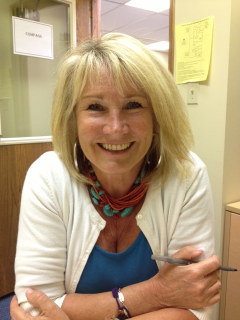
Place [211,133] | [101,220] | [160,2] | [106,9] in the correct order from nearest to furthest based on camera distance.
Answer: [101,220] < [211,133] < [160,2] < [106,9]

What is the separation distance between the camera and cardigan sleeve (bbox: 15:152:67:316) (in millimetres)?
769

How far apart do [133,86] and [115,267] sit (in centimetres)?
53

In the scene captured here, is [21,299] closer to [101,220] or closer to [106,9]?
[101,220]

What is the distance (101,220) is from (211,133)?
0.80 meters

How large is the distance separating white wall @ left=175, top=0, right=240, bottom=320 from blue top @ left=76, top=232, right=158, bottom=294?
0.68 metres

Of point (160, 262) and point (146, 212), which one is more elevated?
point (146, 212)

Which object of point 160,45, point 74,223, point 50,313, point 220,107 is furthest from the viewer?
point 160,45

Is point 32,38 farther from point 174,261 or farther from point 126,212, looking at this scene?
point 174,261

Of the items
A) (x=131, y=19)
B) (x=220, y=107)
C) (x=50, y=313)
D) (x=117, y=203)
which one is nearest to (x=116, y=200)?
(x=117, y=203)

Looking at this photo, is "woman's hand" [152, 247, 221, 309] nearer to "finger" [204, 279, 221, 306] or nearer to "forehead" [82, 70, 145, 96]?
"finger" [204, 279, 221, 306]

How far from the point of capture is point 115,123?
30.4 inches

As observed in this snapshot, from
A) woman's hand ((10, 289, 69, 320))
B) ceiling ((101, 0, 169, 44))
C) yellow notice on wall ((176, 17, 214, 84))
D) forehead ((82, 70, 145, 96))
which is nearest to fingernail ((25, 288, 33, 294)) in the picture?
woman's hand ((10, 289, 69, 320))

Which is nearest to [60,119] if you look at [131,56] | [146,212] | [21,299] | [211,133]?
[131,56]

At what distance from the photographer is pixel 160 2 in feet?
11.4
